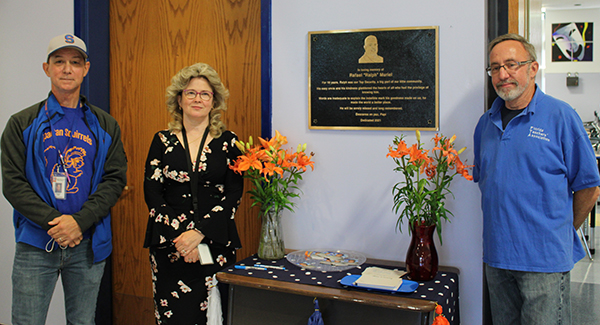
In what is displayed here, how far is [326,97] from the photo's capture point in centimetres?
221

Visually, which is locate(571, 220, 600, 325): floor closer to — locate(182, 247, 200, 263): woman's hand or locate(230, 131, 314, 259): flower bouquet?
locate(230, 131, 314, 259): flower bouquet

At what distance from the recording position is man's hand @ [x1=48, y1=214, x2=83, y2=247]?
178 cm

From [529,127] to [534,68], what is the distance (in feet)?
0.77

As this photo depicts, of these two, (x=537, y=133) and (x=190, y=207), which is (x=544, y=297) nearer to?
(x=537, y=133)

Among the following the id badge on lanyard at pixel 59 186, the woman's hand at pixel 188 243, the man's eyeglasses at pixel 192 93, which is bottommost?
the woman's hand at pixel 188 243

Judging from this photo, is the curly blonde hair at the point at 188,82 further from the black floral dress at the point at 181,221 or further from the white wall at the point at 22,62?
the white wall at the point at 22,62

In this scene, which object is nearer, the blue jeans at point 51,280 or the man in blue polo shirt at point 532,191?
the man in blue polo shirt at point 532,191

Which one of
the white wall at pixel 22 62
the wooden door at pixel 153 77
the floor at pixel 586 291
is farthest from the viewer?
the floor at pixel 586 291

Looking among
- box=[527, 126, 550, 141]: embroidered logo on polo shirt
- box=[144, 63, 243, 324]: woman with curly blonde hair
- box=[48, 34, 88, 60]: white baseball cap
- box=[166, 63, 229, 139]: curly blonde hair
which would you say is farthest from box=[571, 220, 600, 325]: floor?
box=[48, 34, 88, 60]: white baseball cap

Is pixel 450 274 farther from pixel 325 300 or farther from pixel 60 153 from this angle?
pixel 60 153

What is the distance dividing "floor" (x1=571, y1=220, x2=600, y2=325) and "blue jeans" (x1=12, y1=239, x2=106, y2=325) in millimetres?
3189

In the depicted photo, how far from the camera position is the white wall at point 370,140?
1.98 m

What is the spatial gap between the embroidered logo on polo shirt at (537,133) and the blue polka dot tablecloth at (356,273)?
0.67 m

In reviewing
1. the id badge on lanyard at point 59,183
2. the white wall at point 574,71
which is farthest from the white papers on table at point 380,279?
the white wall at point 574,71
